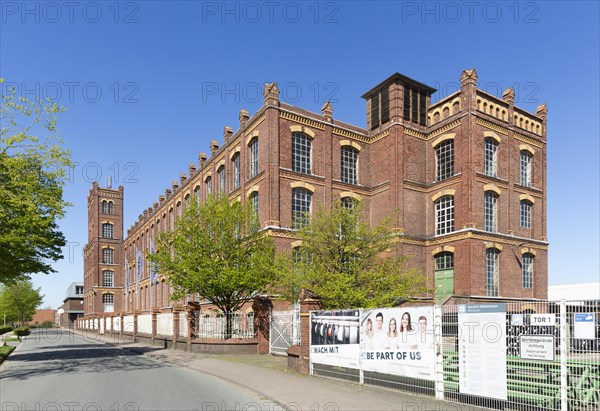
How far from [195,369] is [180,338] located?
8.87 metres

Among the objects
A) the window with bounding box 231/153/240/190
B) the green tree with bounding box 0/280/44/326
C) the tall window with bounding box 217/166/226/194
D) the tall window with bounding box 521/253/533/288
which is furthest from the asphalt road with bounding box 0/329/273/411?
the green tree with bounding box 0/280/44/326

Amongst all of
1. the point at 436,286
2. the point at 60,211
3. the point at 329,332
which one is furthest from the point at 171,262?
the point at 436,286

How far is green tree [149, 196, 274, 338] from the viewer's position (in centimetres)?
2258

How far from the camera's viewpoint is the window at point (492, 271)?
2902 centimetres

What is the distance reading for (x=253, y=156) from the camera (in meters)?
31.2

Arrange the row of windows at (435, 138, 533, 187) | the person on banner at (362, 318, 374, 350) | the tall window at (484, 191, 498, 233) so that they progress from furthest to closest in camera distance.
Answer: the row of windows at (435, 138, 533, 187) → the tall window at (484, 191, 498, 233) → the person on banner at (362, 318, 374, 350)

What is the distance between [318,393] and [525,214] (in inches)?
1018

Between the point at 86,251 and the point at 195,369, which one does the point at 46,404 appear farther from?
the point at 86,251

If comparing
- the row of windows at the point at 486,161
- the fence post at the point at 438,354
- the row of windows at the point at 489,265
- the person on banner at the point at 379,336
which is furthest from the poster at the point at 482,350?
the row of windows at the point at 486,161

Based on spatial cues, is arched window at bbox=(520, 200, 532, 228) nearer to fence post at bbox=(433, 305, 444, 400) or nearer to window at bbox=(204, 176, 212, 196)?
window at bbox=(204, 176, 212, 196)

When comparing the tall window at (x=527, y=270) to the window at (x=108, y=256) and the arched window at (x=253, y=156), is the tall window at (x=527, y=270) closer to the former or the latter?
the arched window at (x=253, y=156)

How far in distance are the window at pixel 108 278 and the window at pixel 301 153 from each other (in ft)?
176

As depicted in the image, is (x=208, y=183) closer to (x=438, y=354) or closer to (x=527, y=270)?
(x=527, y=270)

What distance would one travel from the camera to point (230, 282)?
22359 millimetres
